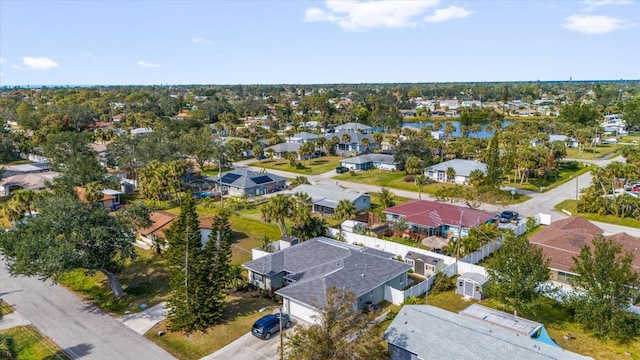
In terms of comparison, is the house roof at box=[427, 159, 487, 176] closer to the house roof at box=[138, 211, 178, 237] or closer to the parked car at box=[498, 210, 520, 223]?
the parked car at box=[498, 210, 520, 223]

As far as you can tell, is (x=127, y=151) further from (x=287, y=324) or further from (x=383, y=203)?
Answer: (x=287, y=324)

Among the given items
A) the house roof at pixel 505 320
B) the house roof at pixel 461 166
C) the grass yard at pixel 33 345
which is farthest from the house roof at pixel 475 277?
the house roof at pixel 461 166

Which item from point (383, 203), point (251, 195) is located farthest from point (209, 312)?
point (251, 195)

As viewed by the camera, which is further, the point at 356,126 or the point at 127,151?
the point at 356,126

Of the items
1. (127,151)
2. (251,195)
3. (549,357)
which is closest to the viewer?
(549,357)

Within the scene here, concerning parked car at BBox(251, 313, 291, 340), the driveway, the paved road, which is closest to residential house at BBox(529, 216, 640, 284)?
parked car at BBox(251, 313, 291, 340)

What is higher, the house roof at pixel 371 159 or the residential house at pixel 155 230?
the house roof at pixel 371 159

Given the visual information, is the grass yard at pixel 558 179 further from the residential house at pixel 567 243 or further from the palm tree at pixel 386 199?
the residential house at pixel 567 243
